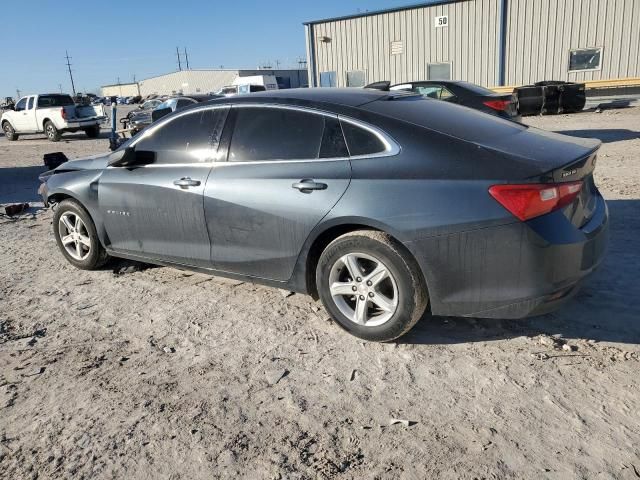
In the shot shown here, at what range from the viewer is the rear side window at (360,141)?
334 cm

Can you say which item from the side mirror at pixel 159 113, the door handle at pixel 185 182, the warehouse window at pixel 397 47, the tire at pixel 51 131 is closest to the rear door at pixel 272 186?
the door handle at pixel 185 182

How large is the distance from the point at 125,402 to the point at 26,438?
1.62 ft

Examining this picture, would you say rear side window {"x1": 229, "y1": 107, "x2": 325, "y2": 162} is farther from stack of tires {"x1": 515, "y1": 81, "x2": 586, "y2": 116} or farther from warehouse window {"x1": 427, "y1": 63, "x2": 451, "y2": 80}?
warehouse window {"x1": 427, "y1": 63, "x2": 451, "y2": 80}

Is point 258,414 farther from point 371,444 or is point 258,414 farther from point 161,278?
point 161,278

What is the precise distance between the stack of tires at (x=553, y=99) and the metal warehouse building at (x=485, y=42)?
322cm

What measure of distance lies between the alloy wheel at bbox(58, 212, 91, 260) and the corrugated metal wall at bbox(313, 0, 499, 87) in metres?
22.1

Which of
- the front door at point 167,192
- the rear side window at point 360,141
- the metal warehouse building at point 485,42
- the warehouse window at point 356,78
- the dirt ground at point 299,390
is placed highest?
the metal warehouse building at point 485,42

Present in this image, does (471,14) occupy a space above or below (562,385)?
above

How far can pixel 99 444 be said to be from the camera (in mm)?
2621

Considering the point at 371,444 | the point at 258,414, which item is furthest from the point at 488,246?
the point at 258,414

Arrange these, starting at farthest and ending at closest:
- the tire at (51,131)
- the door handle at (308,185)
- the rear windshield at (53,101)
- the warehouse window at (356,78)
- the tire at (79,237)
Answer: the warehouse window at (356,78), the rear windshield at (53,101), the tire at (51,131), the tire at (79,237), the door handle at (308,185)

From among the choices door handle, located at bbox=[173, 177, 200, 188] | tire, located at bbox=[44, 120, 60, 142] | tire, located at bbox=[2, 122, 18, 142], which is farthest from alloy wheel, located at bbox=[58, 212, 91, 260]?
tire, located at bbox=[2, 122, 18, 142]

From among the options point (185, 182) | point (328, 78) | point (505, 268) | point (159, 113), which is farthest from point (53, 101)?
point (505, 268)

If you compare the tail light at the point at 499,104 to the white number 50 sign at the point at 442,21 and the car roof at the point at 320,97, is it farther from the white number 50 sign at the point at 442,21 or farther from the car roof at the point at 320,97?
the white number 50 sign at the point at 442,21
